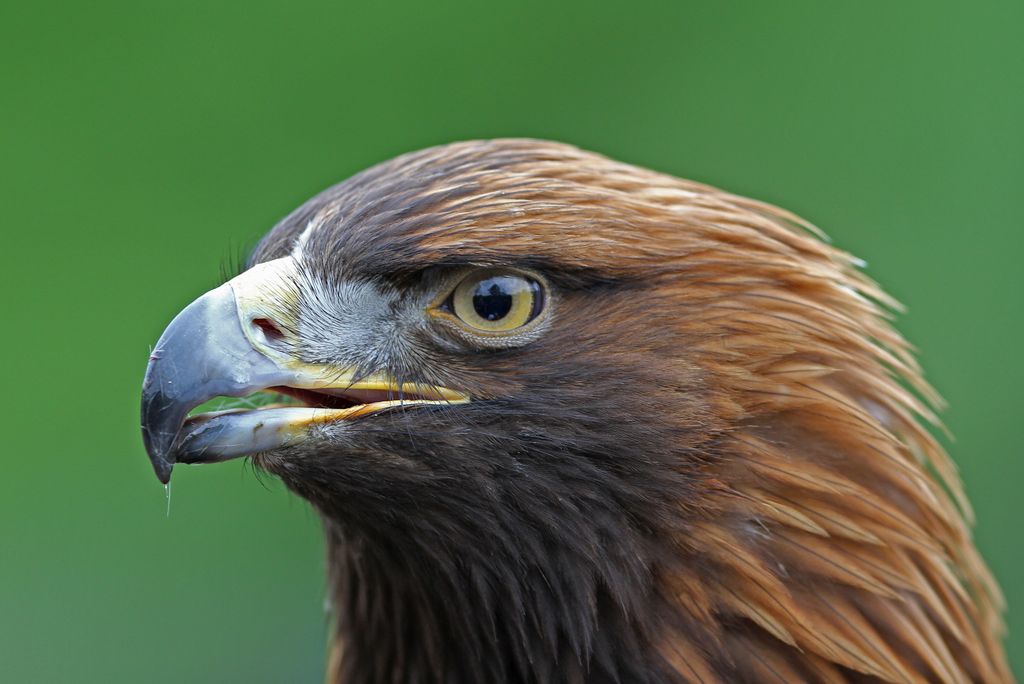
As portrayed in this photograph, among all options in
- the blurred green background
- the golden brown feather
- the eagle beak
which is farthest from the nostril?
the blurred green background

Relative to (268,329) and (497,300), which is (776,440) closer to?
(497,300)

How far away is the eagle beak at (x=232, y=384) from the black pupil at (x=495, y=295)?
16 cm

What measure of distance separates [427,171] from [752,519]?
0.85m

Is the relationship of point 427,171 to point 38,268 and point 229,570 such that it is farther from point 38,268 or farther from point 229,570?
point 38,268

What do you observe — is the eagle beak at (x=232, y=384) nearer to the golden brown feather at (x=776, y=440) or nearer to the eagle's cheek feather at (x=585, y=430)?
the eagle's cheek feather at (x=585, y=430)

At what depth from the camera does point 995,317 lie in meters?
5.24

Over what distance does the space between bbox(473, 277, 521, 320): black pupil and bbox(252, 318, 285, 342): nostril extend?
0.34 metres

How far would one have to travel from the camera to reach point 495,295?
86.6 inches

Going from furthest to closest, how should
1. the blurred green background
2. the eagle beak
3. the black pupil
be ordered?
the blurred green background < the black pupil < the eagle beak

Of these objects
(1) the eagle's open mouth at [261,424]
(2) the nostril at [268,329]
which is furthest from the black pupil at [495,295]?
(2) the nostril at [268,329]

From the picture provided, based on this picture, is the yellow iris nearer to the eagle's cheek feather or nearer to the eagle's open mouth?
the eagle's cheek feather

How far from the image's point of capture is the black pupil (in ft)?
7.22

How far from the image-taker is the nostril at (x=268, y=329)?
220 centimetres

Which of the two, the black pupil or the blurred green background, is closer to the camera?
the black pupil
